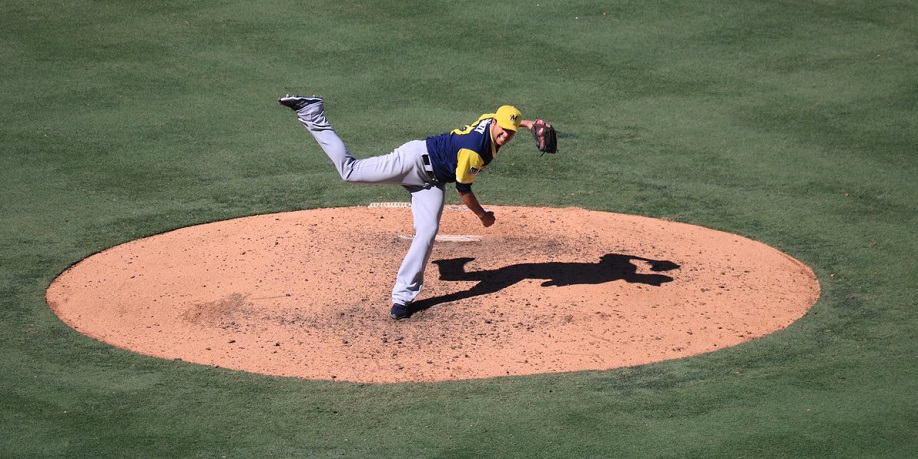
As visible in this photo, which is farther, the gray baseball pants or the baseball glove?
the gray baseball pants

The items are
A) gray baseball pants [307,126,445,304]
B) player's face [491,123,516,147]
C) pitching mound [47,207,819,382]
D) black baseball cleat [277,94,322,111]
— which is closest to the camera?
pitching mound [47,207,819,382]

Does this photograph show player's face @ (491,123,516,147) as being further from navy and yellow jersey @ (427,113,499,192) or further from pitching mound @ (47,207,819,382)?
pitching mound @ (47,207,819,382)

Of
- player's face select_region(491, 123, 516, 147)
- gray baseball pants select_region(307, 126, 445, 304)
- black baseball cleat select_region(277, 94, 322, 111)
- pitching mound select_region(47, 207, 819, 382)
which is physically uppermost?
black baseball cleat select_region(277, 94, 322, 111)

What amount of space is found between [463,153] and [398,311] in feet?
4.71

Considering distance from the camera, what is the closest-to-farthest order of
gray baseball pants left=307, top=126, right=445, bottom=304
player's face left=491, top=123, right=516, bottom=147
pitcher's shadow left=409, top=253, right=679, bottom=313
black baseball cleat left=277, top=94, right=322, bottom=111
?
player's face left=491, top=123, right=516, bottom=147, gray baseball pants left=307, top=126, right=445, bottom=304, black baseball cleat left=277, top=94, right=322, bottom=111, pitcher's shadow left=409, top=253, right=679, bottom=313

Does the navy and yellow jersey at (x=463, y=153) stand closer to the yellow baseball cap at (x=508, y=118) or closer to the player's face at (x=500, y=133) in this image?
the player's face at (x=500, y=133)

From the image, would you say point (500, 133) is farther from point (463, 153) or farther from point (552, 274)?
point (552, 274)

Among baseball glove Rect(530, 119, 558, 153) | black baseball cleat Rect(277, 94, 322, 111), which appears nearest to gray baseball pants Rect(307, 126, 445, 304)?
black baseball cleat Rect(277, 94, 322, 111)

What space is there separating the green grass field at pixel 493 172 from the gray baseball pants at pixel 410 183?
141cm

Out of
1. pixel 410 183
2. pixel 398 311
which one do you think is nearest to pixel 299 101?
pixel 410 183

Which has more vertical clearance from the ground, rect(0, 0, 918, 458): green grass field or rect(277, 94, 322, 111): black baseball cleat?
rect(277, 94, 322, 111): black baseball cleat

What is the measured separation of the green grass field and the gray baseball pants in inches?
55.4

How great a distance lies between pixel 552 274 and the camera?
10234 millimetres

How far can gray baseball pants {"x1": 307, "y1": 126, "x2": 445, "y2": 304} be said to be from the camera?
9438 mm
